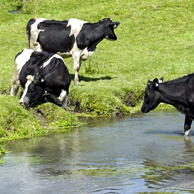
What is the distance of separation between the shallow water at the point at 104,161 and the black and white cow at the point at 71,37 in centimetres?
602

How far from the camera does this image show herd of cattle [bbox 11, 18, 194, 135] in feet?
42.4

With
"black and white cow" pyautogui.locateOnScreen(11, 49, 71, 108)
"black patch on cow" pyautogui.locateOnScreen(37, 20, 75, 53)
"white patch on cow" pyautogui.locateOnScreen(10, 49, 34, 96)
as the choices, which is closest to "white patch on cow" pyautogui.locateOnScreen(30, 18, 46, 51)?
"black patch on cow" pyautogui.locateOnScreen(37, 20, 75, 53)

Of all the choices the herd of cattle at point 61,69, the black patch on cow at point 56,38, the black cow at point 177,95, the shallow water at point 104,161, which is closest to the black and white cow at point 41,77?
the herd of cattle at point 61,69

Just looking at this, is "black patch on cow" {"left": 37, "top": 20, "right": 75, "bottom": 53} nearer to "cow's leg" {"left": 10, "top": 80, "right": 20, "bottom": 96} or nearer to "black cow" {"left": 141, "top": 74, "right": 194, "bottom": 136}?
"cow's leg" {"left": 10, "top": 80, "right": 20, "bottom": 96}

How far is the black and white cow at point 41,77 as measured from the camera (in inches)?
579

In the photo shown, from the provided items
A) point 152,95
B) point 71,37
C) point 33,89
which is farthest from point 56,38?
point 152,95

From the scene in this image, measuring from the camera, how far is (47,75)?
15172 mm

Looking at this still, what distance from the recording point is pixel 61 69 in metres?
15.5

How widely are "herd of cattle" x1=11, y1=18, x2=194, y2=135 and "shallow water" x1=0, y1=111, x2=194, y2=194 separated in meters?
1.08

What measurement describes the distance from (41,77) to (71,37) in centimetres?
539

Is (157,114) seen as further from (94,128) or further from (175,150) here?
(175,150)

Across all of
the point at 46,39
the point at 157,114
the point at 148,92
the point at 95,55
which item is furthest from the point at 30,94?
the point at 95,55

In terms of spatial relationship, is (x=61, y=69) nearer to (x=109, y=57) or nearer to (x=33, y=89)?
(x=33, y=89)

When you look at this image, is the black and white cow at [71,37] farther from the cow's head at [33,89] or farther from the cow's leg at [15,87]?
the cow's head at [33,89]
